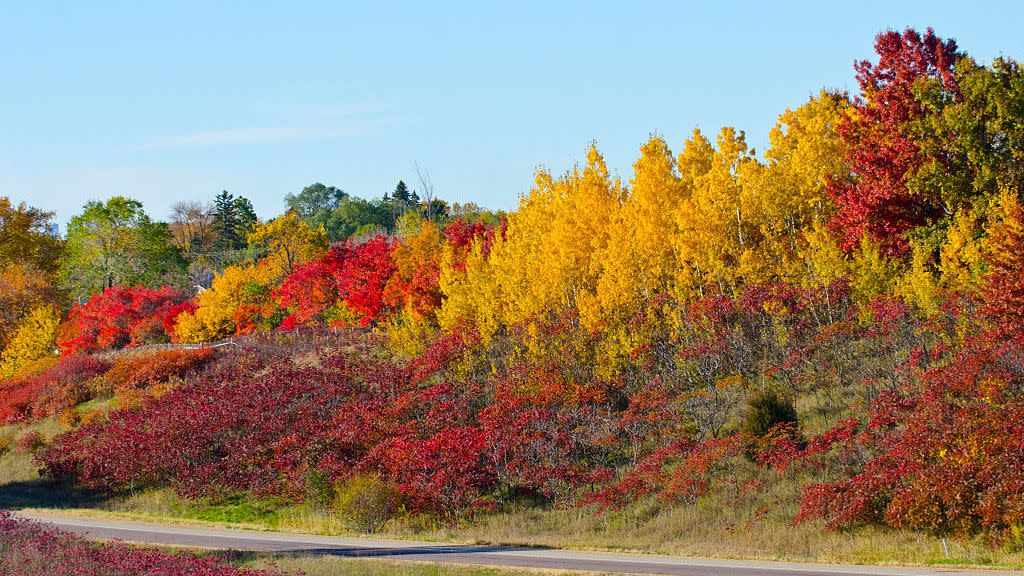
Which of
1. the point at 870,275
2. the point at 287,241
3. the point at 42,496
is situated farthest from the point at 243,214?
the point at 870,275

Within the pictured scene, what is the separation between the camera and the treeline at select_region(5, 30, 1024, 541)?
75.7 ft

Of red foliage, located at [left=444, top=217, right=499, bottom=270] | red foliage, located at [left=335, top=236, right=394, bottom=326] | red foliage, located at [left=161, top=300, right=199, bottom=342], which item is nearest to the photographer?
red foliage, located at [left=444, top=217, right=499, bottom=270]

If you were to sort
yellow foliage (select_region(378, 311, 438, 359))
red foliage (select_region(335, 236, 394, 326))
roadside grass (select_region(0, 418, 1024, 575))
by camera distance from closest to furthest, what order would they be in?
roadside grass (select_region(0, 418, 1024, 575)) < yellow foliage (select_region(378, 311, 438, 359)) < red foliage (select_region(335, 236, 394, 326))

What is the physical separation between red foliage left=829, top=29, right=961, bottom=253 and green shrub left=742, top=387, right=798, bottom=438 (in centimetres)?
717

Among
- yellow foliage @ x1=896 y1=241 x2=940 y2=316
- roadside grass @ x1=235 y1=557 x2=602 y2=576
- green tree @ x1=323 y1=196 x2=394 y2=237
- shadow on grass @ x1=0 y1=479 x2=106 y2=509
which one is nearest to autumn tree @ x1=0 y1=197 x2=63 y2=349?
shadow on grass @ x1=0 y1=479 x2=106 y2=509

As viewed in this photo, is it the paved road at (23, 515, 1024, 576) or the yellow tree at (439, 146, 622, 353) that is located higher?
the yellow tree at (439, 146, 622, 353)

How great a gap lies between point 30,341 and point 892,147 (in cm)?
5277

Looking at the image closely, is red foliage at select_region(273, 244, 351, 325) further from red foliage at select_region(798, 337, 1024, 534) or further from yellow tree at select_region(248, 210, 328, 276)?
red foliage at select_region(798, 337, 1024, 534)

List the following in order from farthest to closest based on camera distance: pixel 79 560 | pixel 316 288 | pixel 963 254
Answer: pixel 316 288
pixel 963 254
pixel 79 560

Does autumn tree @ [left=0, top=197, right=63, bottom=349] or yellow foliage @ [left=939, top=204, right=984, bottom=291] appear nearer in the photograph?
yellow foliage @ [left=939, top=204, right=984, bottom=291]

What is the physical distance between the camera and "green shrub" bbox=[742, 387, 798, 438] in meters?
26.0

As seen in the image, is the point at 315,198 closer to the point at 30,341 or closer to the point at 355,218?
the point at 355,218

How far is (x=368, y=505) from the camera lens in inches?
1044

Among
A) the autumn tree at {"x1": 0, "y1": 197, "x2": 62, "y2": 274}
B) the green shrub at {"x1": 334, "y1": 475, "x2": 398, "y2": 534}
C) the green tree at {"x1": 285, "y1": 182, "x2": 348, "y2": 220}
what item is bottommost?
the green shrub at {"x1": 334, "y1": 475, "x2": 398, "y2": 534}
